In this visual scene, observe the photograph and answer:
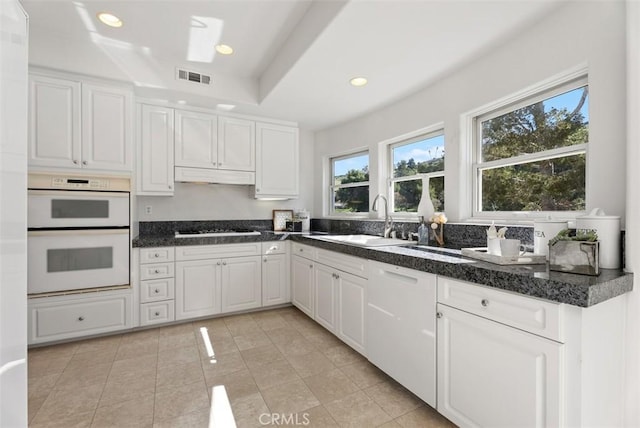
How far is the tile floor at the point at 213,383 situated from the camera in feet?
5.28

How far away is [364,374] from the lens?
6.66 feet

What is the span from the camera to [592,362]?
3.61 ft

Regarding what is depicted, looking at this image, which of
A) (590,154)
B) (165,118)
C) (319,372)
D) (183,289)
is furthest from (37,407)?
(590,154)

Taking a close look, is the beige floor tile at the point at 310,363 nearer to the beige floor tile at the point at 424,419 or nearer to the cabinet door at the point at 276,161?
the beige floor tile at the point at 424,419

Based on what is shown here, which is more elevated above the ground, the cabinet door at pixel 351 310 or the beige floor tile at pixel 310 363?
the cabinet door at pixel 351 310

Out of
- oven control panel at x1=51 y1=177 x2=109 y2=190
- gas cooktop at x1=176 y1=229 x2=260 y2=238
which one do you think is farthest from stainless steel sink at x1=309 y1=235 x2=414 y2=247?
oven control panel at x1=51 y1=177 x2=109 y2=190

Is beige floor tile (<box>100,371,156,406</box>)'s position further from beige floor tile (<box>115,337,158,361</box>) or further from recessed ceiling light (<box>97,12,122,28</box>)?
recessed ceiling light (<box>97,12,122,28</box>)

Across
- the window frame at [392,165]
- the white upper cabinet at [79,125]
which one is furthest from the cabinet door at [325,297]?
the white upper cabinet at [79,125]

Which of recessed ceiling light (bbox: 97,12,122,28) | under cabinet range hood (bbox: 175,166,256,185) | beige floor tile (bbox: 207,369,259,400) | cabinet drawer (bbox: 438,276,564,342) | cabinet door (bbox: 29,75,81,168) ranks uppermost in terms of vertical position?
recessed ceiling light (bbox: 97,12,122,28)

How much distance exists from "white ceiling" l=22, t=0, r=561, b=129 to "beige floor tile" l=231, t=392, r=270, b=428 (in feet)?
7.60

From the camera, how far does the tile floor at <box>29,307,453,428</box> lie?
161 cm

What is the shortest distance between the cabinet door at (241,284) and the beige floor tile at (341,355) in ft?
3.82

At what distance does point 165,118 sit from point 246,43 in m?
1.27

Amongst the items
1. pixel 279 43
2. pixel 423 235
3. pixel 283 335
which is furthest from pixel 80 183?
pixel 423 235
